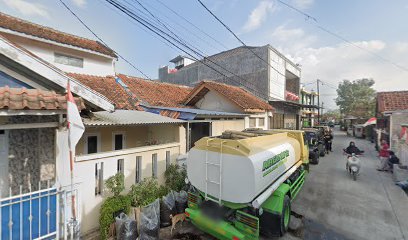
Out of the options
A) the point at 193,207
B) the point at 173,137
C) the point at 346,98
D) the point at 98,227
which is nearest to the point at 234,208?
the point at 193,207

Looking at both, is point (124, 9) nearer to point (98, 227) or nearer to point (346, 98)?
point (98, 227)

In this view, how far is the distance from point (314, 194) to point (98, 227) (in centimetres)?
727

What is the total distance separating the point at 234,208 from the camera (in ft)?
14.0

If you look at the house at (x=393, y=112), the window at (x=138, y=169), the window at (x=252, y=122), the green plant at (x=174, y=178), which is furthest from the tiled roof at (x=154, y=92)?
the house at (x=393, y=112)

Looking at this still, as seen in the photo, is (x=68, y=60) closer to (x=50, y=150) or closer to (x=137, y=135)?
(x=137, y=135)

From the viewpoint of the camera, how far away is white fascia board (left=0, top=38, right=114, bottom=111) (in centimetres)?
361

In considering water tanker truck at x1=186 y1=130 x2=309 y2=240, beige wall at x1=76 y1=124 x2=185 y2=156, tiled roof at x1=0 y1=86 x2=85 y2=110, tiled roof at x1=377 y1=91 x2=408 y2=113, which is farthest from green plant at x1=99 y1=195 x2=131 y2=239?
tiled roof at x1=377 y1=91 x2=408 y2=113

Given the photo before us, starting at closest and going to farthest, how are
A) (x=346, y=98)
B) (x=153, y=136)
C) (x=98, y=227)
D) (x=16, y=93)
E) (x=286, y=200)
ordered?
(x=16, y=93) < (x=98, y=227) < (x=286, y=200) < (x=153, y=136) < (x=346, y=98)

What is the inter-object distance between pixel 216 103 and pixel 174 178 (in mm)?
8031

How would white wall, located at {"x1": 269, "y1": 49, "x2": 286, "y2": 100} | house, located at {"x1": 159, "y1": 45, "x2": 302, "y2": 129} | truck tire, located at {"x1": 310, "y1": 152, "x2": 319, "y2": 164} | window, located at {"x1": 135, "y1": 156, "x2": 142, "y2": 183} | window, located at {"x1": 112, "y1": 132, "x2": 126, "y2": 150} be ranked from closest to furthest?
1. window, located at {"x1": 135, "y1": 156, "x2": 142, "y2": 183}
2. window, located at {"x1": 112, "y1": 132, "x2": 126, "y2": 150}
3. truck tire, located at {"x1": 310, "y1": 152, "x2": 319, "y2": 164}
4. house, located at {"x1": 159, "y1": 45, "x2": 302, "y2": 129}
5. white wall, located at {"x1": 269, "y1": 49, "x2": 286, "y2": 100}

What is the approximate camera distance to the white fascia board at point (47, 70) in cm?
361

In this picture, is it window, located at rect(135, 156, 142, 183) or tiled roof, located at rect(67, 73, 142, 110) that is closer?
window, located at rect(135, 156, 142, 183)

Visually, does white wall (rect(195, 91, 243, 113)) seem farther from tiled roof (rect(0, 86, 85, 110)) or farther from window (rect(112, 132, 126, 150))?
tiled roof (rect(0, 86, 85, 110))

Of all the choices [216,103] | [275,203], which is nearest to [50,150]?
[275,203]
